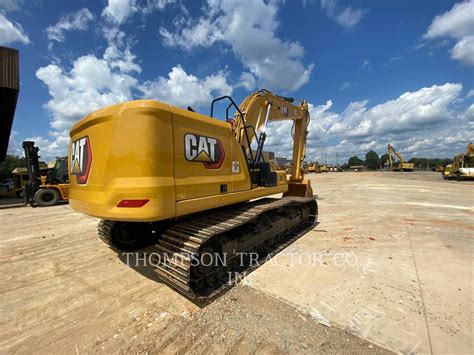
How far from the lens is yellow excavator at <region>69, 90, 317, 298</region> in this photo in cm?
298

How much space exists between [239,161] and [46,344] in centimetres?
332

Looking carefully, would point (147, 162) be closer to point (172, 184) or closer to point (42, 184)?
point (172, 184)

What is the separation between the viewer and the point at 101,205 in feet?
10.3

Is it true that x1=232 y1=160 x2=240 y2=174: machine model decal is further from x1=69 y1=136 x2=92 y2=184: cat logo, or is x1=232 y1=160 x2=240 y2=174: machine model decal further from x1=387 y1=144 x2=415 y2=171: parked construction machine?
x1=387 y1=144 x2=415 y2=171: parked construction machine

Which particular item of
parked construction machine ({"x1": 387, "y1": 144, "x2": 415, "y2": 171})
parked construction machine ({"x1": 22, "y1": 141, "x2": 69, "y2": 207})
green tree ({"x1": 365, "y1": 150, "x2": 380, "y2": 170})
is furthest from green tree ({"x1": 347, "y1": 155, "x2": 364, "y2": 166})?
parked construction machine ({"x1": 22, "y1": 141, "x2": 69, "y2": 207})

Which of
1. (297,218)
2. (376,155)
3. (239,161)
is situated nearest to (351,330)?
(239,161)

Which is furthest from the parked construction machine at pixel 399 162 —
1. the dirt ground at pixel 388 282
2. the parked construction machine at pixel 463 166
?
the dirt ground at pixel 388 282

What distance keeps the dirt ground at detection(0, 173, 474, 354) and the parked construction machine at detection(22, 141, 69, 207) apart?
7909mm

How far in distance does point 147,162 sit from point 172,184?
1.33 ft

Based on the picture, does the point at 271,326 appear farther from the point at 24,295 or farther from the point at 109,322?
the point at 24,295

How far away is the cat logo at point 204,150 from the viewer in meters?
3.43

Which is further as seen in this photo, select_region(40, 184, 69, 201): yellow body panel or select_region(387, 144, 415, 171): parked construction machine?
select_region(387, 144, 415, 171): parked construction machine

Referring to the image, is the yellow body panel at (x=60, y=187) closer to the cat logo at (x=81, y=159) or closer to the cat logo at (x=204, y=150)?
the cat logo at (x=81, y=159)

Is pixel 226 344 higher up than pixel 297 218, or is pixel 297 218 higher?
pixel 297 218
